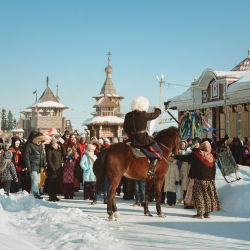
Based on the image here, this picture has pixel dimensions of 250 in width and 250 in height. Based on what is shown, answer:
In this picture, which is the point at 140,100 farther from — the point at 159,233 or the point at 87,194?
the point at 87,194

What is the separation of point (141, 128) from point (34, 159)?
169 inches

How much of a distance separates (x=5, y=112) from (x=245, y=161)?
141609mm

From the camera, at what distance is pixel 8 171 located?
13164 mm

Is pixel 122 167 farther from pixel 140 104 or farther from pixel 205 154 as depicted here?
pixel 205 154

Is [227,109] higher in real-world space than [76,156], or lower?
higher

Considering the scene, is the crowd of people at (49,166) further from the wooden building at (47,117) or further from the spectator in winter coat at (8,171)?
the wooden building at (47,117)

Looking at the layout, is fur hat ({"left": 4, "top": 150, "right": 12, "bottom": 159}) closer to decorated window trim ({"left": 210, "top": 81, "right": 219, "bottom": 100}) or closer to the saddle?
the saddle

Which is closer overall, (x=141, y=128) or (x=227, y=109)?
(x=141, y=128)

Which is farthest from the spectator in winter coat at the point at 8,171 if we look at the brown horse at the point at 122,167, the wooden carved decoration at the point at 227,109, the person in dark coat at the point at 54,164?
the wooden carved decoration at the point at 227,109

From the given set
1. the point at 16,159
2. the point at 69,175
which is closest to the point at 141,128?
the point at 69,175

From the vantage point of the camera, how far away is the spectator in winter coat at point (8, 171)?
43.0ft

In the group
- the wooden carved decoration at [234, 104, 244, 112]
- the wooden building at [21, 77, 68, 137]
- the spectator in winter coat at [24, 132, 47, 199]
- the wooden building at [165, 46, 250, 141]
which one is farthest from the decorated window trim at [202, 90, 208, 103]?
the wooden building at [21, 77, 68, 137]

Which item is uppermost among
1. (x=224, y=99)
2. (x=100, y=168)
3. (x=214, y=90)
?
(x=214, y=90)

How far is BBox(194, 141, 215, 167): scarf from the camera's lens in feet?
33.0
